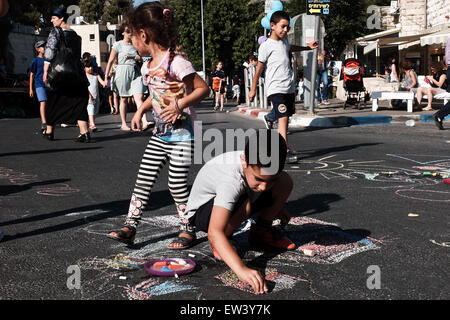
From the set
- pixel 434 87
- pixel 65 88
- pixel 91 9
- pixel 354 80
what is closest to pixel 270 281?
pixel 65 88

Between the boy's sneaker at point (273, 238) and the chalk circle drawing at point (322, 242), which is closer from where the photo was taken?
the chalk circle drawing at point (322, 242)

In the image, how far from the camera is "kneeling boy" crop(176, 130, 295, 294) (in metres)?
2.99

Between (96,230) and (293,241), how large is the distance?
1.47 m

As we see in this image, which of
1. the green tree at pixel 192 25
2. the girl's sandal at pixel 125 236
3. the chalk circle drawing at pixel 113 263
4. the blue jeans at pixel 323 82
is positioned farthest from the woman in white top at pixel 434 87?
the green tree at pixel 192 25

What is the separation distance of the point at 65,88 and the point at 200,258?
6494 millimetres

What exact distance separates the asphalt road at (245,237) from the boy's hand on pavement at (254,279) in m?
0.05

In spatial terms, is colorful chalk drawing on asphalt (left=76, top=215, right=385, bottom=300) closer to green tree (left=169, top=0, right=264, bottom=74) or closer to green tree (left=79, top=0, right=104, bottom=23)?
green tree (left=169, top=0, right=264, bottom=74)

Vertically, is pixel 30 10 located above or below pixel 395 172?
above

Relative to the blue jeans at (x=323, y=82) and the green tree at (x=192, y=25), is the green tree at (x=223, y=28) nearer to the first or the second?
the green tree at (x=192, y=25)

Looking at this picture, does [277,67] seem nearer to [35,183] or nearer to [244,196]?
[35,183]

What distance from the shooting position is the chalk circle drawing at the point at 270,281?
9.77 feet

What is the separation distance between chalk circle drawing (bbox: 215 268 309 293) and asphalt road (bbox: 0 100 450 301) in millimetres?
11

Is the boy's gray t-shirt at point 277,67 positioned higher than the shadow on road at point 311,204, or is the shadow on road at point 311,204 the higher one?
the boy's gray t-shirt at point 277,67

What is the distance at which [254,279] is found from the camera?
2.84m
